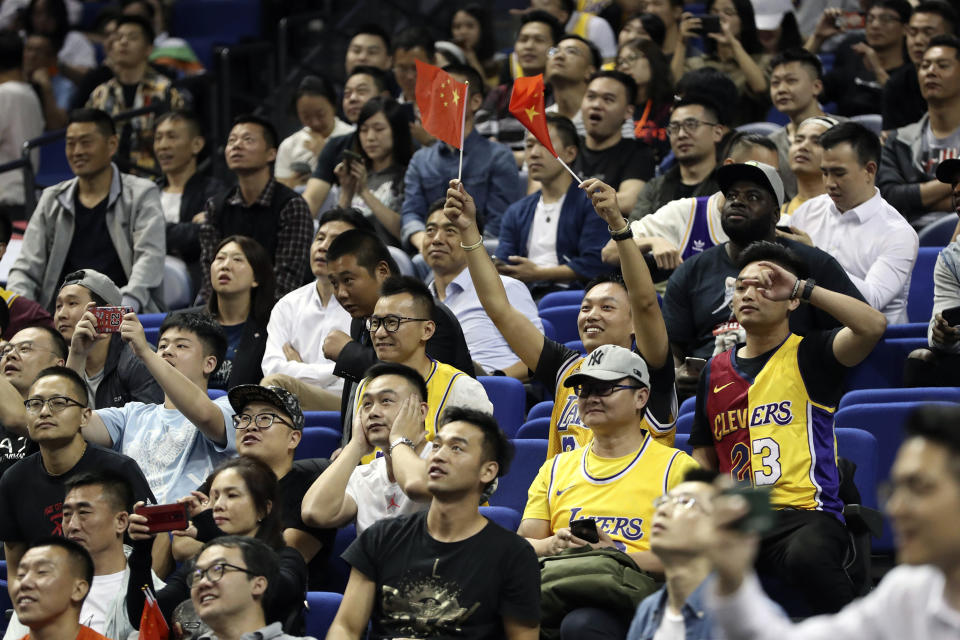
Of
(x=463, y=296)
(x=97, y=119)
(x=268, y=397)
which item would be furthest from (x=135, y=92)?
(x=268, y=397)

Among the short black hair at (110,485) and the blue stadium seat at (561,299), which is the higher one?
the blue stadium seat at (561,299)

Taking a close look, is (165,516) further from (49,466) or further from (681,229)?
(681,229)

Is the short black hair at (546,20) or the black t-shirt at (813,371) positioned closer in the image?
the black t-shirt at (813,371)

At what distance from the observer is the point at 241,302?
594cm

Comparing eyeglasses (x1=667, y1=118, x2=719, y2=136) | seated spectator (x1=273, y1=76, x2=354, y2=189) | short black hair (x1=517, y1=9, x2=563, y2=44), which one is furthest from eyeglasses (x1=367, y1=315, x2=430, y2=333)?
short black hair (x1=517, y1=9, x2=563, y2=44)

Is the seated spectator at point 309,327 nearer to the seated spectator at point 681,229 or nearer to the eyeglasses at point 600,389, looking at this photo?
the seated spectator at point 681,229

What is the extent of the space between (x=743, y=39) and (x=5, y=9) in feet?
17.4

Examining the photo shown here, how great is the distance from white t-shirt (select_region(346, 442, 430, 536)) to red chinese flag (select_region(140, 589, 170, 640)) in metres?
0.62

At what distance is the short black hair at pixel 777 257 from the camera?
4.28 m

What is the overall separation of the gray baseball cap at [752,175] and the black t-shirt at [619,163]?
6.16 feet

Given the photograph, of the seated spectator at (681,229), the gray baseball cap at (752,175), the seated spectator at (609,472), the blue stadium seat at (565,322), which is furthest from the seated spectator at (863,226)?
the seated spectator at (609,472)

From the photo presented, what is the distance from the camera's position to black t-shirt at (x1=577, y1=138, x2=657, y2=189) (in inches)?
271

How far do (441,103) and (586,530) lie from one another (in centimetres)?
211

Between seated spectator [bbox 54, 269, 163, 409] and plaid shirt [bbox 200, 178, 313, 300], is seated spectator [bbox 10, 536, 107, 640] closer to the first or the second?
seated spectator [bbox 54, 269, 163, 409]
